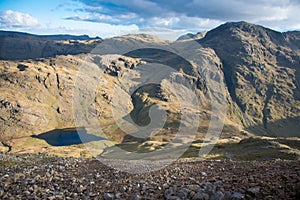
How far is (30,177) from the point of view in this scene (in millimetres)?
25203

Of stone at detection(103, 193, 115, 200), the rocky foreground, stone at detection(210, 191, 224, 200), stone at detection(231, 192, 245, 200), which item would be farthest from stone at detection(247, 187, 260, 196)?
stone at detection(103, 193, 115, 200)

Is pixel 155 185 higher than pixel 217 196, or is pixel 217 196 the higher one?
pixel 217 196

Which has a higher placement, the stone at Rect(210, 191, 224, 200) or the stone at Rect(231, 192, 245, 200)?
the stone at Rect(231, 192, 245, 200)

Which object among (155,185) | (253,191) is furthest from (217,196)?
(155,185)

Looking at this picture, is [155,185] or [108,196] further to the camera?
[155,185]

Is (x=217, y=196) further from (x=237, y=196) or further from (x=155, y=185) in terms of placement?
(x=155, y=185)

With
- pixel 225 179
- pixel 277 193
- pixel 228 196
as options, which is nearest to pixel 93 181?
pixel 225 179

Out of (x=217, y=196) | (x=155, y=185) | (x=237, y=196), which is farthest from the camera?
(x=155, y=185)

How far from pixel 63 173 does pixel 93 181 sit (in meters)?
4.73

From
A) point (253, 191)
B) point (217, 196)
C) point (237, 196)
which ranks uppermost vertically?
point (253, 191)

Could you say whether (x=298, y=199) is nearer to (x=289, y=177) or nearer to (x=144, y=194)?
(x=289, y=177)

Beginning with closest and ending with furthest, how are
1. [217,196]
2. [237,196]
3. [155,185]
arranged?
[237,196]
[217,196]
[155,185]

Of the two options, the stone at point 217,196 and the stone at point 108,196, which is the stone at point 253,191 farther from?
the stone at point 108,196

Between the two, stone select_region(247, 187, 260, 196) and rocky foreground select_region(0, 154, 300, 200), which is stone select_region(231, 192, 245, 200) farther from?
stone select_region(247, 187, 260, 196)
